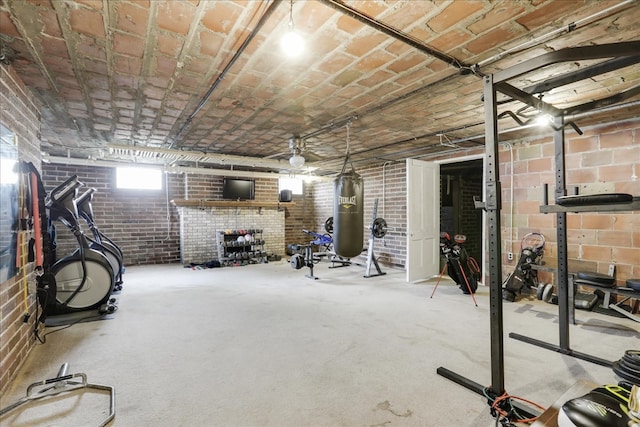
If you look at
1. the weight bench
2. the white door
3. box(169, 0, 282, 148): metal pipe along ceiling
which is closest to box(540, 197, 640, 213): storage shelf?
the weight bench

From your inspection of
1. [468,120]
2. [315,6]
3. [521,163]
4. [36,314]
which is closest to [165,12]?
[315,6]

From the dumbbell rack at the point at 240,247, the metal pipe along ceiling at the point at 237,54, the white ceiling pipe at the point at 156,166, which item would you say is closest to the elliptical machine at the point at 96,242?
the white ceiling pipe at the point at 156,166

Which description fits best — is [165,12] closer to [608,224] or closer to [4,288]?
[4,288]

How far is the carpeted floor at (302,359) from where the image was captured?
1.88 meters

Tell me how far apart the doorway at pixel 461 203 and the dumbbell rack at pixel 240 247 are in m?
4.62

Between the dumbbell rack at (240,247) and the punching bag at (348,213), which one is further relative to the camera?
the dumbbell rack at (240,247)

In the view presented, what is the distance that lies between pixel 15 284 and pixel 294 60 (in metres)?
2.86

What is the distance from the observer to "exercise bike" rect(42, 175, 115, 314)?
365cm

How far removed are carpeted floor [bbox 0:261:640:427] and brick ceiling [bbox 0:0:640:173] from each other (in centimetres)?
229

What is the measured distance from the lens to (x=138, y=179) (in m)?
6.87

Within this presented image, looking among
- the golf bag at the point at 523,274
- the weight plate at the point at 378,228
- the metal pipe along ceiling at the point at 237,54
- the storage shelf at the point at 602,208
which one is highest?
the metal pipe along ceiling at the point at 237,54

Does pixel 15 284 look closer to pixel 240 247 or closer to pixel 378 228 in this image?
pixel 240 247

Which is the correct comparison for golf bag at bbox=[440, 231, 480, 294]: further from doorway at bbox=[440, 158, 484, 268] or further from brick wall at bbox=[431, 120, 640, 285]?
doorway at bbox=[440, 158, 484, 268]

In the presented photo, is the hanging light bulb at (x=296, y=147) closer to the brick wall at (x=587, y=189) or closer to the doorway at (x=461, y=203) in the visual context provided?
the brick wall at (x=587, y=189)
